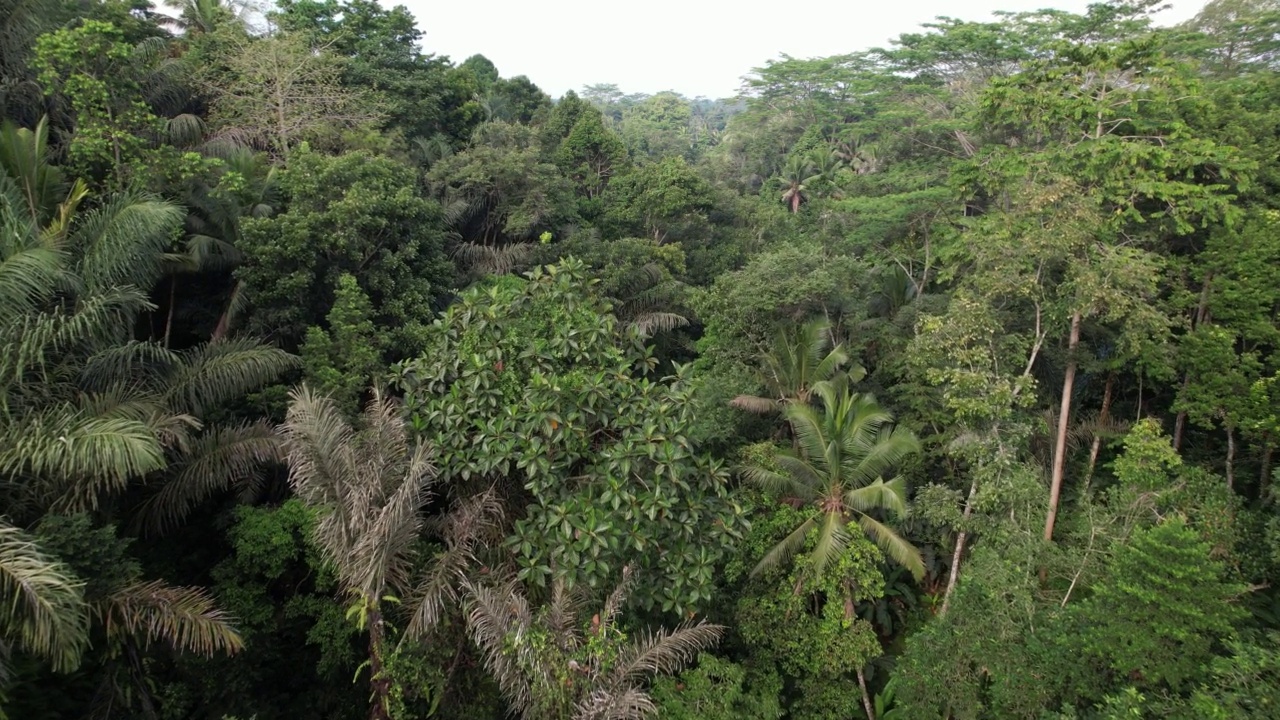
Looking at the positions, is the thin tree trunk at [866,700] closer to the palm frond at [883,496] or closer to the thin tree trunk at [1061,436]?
the palm frond at [883,496]

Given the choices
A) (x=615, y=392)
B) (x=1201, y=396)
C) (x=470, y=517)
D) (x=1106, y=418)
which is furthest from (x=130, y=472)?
(x=1106, y=418)

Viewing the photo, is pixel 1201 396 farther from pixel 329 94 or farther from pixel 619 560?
pixel 329 94

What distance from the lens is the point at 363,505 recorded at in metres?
5.91

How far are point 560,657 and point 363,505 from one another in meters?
2.22

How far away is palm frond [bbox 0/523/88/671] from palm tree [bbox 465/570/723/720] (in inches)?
112

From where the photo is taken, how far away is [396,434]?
682 cm

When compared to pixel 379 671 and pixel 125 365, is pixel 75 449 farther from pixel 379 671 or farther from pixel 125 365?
pixel 379 671

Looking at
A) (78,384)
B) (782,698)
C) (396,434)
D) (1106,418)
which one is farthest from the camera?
(1106,418)

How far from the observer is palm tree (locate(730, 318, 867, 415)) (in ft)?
35.8

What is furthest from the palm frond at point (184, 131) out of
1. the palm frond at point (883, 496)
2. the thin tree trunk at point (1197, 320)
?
the thin tree trunk at point (1197, 320)

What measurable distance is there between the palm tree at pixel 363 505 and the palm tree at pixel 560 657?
2.64ft

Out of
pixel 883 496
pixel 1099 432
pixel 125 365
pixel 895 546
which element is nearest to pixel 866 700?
pixel 895 546

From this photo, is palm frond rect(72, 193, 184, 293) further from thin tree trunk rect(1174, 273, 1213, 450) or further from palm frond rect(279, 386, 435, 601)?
thin tree trunk rect(1174, 273, 1213, 450)

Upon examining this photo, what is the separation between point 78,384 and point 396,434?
295 centimetres
